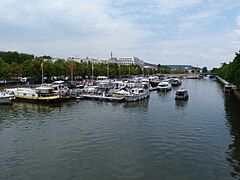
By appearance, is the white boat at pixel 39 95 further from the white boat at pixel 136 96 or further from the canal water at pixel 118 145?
the white boat at pixel 136 96

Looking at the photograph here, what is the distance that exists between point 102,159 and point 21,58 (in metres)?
102

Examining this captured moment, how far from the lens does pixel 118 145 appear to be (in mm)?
22859

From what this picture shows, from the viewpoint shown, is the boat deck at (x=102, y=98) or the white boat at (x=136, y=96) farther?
the white boat at (x=136, y=96)

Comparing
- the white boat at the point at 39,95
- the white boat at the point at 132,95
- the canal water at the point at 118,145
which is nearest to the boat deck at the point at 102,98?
the white boat at the point at 132,95

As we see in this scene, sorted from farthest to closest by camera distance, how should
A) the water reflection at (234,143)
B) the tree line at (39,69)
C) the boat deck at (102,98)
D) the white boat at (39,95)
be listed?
the tree line at (39,69) → the boat deck at (102,98) → the white boat at (39,95) → the water reflection at (234,143)

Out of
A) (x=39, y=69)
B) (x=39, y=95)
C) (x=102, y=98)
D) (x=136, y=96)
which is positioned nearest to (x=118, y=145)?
(x=39, y=95)

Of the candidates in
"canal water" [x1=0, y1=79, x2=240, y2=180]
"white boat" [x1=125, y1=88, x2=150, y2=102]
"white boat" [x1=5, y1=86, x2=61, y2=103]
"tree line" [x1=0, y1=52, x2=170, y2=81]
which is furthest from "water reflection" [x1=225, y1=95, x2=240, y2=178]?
"tree line" [x1=0, y1=52, x2=170, y2=81]

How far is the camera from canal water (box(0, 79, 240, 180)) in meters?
17.4

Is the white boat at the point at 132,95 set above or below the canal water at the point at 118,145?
above

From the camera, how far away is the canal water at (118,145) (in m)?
17.4

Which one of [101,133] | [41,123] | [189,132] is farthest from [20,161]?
[189,132]

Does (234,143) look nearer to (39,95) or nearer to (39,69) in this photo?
(39,95)

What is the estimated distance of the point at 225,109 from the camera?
43.0m

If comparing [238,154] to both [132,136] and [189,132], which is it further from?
[132,136]
